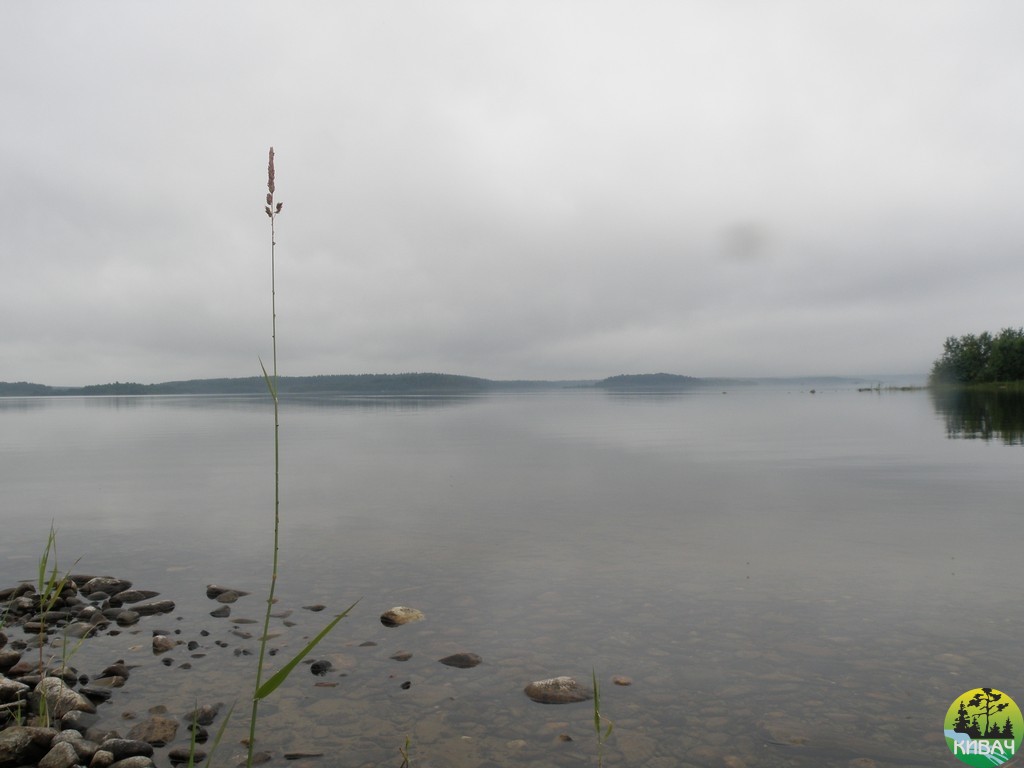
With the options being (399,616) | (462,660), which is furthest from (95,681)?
(462,660)

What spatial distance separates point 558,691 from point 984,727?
430cm

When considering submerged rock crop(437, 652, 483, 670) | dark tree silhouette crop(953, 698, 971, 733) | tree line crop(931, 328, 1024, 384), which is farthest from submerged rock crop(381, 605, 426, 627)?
tree line crop(931, 328, 1024, 384)

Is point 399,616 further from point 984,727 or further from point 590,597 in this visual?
point 984,727

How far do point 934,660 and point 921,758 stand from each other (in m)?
2.42

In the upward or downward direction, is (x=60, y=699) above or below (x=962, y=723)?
above

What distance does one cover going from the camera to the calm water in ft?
24.2

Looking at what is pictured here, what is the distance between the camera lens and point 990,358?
174500 mm

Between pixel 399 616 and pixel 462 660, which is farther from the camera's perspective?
pixel 399 616

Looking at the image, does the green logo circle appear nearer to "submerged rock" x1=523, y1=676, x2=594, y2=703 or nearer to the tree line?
"submerged rock" x1=523, y1=676, x2=594, y2=703

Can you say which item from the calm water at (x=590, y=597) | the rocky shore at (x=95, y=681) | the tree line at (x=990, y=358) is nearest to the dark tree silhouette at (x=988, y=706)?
the calm water at (x=590, y=597)

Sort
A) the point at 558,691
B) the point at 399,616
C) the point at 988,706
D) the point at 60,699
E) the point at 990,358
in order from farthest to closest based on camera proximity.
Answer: the point at 990,358 < the point at 399,616 < the point at 558,691 < the point at 60,699 < the point at 988,706

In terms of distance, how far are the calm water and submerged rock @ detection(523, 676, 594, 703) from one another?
0.75 feet

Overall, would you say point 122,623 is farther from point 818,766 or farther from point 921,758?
point 921,758

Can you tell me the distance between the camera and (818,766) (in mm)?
6539
